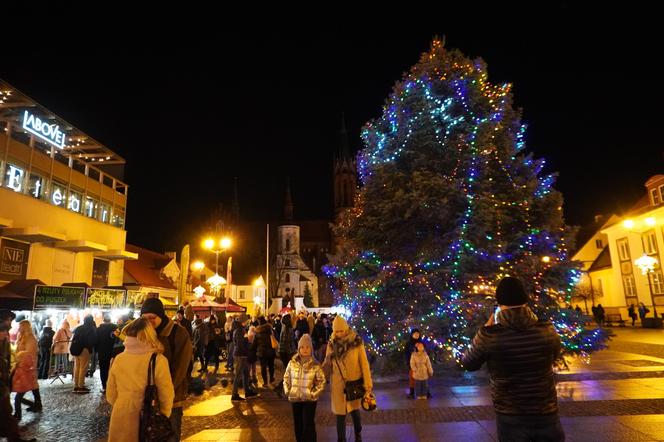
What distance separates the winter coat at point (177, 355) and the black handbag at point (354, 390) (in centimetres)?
203

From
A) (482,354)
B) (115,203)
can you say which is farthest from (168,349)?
(115,203)

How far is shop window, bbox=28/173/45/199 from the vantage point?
22078 mm

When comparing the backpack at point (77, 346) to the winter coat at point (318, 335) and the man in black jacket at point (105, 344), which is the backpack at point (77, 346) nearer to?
the man in black jacket at point (105, 344)

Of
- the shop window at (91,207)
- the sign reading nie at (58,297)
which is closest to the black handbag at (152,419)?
the sign reading nie at (58,297)

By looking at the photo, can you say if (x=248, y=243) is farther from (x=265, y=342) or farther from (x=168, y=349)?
(x=168, y=349)

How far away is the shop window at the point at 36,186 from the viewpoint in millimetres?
22078

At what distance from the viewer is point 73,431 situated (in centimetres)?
790

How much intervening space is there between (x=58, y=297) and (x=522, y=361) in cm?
1563

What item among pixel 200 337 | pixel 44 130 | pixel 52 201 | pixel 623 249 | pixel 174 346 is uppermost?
pixel 44 130

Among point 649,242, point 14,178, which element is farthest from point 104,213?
point 649,242

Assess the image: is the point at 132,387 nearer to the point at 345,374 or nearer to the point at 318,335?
the point at 345,374

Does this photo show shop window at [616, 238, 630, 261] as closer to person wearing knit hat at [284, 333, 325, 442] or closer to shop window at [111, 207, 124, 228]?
person wearing knit hat at [284, 333, 325, 442]

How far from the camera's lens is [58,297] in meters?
14.7

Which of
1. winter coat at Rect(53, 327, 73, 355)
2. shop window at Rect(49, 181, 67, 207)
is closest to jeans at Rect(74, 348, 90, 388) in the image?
winter coat at Rect(53, 327, 73, 355)
